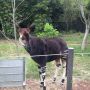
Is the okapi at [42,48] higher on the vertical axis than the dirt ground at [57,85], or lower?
higher

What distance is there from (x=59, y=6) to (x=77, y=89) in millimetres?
20302

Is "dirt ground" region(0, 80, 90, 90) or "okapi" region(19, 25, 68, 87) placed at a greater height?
"okapi" region(19, 25, 68, 87)

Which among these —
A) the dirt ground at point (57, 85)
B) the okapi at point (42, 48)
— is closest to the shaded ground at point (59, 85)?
the dirt ground at point (57, 85)

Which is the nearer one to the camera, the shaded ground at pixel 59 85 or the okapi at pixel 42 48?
the okapi at pixel 42 48

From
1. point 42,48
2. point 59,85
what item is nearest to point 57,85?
point 59,85

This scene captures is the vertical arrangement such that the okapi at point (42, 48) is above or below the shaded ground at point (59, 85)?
above

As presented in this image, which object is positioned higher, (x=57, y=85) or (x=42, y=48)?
(x=42, y=48)

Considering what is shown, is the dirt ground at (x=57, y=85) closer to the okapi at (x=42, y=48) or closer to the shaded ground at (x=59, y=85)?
the shaded ground at (x=59, y=85)

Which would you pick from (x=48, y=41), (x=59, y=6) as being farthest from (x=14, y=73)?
(x=59, y=6)

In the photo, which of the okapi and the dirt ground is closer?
the okapi

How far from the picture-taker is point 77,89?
7.81 meters

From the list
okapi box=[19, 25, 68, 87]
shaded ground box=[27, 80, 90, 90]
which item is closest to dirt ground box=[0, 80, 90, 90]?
shaded ground box=[27, 80, 90, 90]

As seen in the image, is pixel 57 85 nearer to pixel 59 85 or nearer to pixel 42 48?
pixel 59 85

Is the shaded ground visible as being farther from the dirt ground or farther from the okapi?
the okapi
